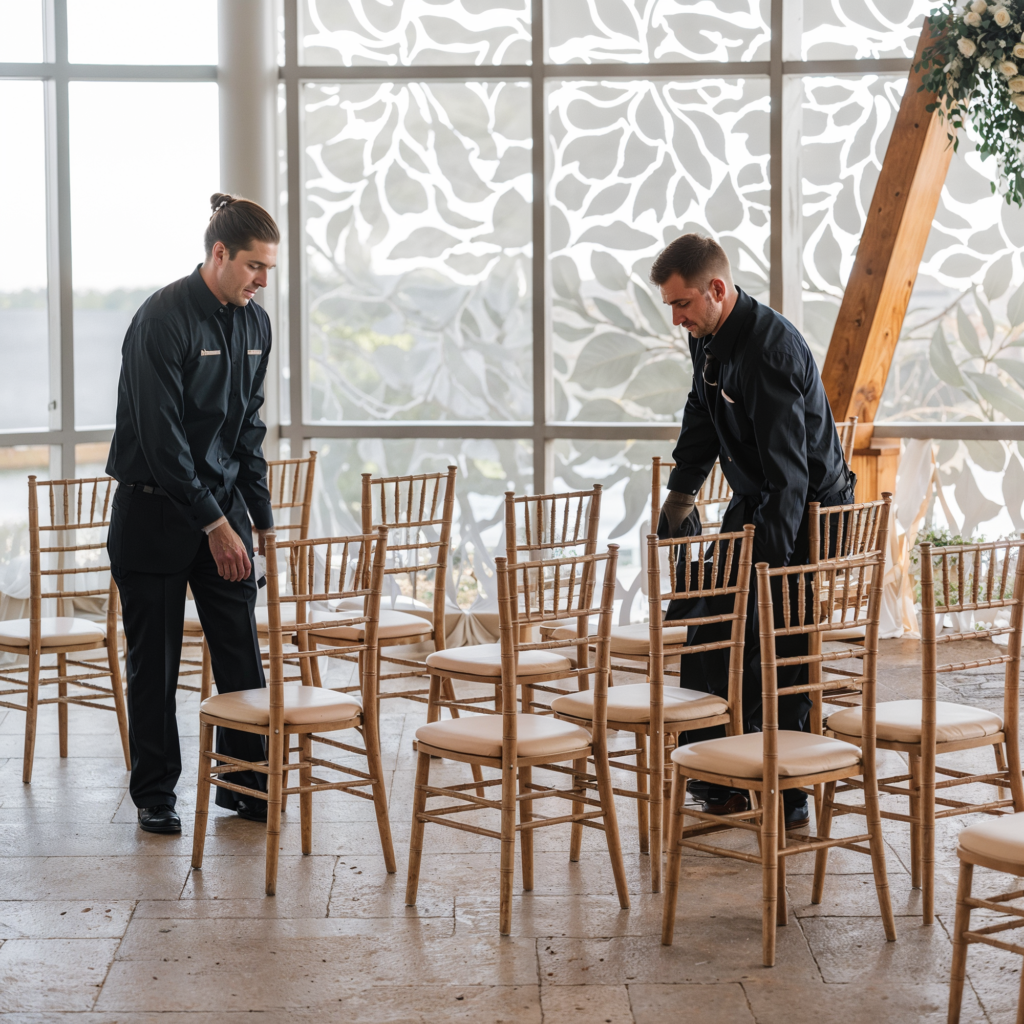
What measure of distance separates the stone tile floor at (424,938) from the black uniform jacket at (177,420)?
0.85m

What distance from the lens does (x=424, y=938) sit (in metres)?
2.98

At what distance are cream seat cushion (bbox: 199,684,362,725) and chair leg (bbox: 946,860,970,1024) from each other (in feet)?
4.99

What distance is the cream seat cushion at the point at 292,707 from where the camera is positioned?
3236mm

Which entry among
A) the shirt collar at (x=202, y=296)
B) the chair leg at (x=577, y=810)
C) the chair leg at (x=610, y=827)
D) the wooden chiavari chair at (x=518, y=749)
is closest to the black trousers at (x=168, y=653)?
the shirt collar at (x=202, y=296)

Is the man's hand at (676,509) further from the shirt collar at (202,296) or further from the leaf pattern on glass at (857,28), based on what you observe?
the leaf pattern on glass at (857,28)

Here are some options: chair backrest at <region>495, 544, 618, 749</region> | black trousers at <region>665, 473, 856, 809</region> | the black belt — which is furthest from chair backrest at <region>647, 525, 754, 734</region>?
the black belt

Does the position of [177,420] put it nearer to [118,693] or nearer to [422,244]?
[118,693]

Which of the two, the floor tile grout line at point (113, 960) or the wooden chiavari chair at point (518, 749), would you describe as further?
the wooden chiavari chair at point (518, 749)

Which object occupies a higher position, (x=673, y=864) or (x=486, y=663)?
(x=486, y=663)

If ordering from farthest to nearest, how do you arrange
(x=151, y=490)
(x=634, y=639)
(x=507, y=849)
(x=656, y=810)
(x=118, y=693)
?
(x=118, y=693) < (x=634, y=639) < (x=151, y=490) < (x=656, y=810) < (x=507, y=849)

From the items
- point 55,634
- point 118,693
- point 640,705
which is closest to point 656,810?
point 640,705

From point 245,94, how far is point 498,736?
4013mm

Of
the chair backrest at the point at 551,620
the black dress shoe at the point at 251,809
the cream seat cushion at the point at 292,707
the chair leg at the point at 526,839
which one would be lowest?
the black dress shoe at the point at 251,809

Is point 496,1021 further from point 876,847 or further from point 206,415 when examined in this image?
point 206,415
